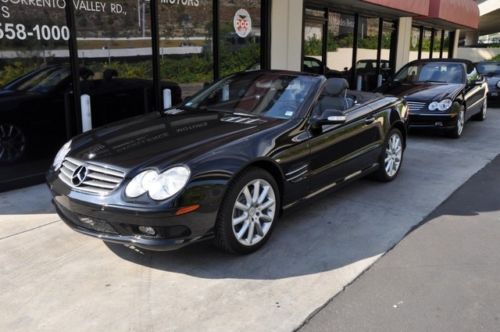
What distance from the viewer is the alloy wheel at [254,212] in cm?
380

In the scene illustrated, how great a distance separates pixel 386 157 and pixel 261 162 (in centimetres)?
256

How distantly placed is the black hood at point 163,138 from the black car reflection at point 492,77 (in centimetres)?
1223

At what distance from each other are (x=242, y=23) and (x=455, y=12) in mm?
10610

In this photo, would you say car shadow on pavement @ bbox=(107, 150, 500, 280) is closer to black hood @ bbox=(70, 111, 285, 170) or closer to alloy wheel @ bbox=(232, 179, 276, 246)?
alloy wheel @ bbox=(232, 179, 276, 246)

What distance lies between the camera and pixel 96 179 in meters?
3.58

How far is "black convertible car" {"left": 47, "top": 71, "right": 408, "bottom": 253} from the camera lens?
3412mm

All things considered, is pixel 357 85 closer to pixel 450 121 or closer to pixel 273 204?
pixel 450 121

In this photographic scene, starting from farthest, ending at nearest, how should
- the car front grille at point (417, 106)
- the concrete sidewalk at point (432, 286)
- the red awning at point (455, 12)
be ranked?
the red awning at point (455, 12), the car front grille at point (417, 106), the concrete sidewalk at point (432, 286)

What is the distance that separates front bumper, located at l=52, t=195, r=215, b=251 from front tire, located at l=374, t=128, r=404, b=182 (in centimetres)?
305

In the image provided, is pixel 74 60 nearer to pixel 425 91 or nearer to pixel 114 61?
pixel 114 61

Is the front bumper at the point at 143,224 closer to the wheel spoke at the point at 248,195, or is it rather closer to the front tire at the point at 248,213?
the front tire at the point at 248,213

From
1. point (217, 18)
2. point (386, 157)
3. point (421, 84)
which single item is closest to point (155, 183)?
point (386, 157)

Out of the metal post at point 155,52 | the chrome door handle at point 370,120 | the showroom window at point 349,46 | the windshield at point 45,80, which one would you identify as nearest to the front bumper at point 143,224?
the chrome door handle at point 370,120

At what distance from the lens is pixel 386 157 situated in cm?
600
